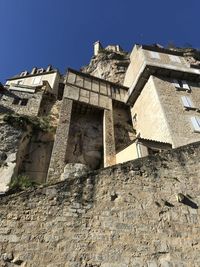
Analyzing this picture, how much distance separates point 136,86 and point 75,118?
5.01m

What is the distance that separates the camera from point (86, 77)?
17156 mm

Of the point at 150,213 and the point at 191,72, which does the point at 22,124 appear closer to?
the point at 150,213

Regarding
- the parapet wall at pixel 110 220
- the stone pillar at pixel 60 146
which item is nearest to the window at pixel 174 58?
the stone pillar at pixel 60 146

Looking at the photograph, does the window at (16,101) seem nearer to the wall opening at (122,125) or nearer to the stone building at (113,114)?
the stone building at (113,114)

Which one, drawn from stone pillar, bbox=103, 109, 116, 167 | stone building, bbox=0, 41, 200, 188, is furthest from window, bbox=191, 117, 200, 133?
stone pillar, bbox=103, 109, 116, 167

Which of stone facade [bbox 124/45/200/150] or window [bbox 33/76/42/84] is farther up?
window [bbox 33/76/42/84]

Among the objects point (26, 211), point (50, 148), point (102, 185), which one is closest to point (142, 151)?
point (50, 148)

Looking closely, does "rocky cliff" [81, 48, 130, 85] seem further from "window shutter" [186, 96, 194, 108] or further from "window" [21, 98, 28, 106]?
"window" [21, 98, 28, 106]

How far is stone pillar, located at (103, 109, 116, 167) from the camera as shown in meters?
12.7

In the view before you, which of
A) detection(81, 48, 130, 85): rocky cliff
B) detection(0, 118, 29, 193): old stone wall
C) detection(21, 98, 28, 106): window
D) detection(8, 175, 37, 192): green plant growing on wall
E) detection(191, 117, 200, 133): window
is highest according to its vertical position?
detection(81, 48, 130, 85): rocky cliff

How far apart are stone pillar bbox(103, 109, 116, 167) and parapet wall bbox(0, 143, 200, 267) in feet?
21.9

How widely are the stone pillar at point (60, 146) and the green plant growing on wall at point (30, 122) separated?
108 cm

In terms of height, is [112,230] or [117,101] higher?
[117,101]

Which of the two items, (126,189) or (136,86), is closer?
(126,189)
